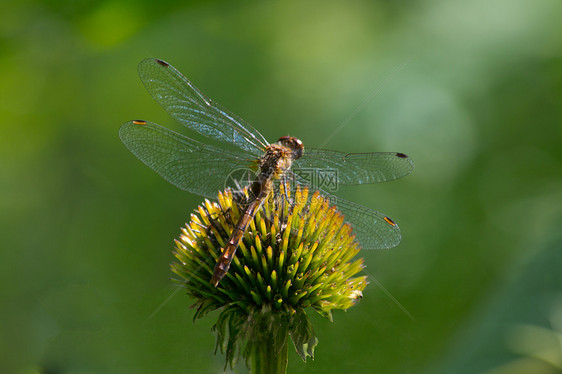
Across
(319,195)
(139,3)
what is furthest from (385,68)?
(319,195)

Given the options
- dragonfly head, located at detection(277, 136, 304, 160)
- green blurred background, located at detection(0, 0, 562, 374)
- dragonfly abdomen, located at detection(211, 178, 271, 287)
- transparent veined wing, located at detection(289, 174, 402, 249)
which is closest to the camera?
dragonfly abdomen, located at detection(211, 178, 271, 287)

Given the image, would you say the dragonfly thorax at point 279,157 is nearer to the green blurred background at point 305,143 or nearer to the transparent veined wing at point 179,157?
the transparent veined wing at point 179,157

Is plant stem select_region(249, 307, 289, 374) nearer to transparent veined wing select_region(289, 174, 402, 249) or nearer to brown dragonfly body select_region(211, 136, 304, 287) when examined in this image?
brown dragonfly body select_region(211, 136, 304, 287)

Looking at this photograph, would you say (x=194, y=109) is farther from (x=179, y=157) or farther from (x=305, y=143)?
(x=305, y=143)

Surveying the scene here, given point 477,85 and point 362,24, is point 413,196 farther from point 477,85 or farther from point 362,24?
point 362,24

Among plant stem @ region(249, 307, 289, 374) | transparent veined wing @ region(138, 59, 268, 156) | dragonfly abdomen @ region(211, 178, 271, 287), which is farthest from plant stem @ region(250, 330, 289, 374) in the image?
transparent veined wing @ region(138, 59, 268, 156)

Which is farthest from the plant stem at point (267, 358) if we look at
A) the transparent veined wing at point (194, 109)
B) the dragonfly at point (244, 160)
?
the transparent veined wing at point (194, 109)
